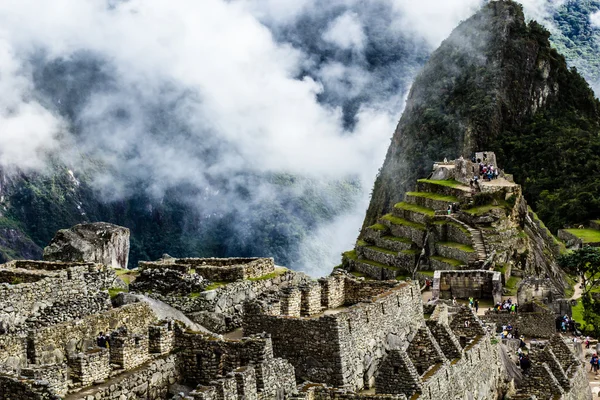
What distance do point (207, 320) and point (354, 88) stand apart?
5541 cm

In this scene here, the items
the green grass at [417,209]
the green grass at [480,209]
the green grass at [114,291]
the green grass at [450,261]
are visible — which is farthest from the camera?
the green grass at [417,209]

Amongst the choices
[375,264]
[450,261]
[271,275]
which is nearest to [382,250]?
[375,264]

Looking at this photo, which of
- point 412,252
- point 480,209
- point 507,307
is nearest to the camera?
point 507,307

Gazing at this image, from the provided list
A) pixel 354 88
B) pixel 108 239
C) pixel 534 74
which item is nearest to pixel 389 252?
pixel 354 88

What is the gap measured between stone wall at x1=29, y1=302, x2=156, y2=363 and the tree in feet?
160

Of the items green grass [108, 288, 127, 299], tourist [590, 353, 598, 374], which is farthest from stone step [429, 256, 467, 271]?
green grass [108, 288, 127, 299]

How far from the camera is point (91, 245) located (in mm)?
29406

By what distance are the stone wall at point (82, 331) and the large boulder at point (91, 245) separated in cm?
563

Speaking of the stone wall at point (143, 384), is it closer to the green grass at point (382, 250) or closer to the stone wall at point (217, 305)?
the stone wall at point (217, 305)

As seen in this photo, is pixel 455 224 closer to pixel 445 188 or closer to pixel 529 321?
pixel 445 188

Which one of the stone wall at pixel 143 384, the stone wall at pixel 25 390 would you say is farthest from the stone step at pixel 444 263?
the stone wall at pixel 25 390

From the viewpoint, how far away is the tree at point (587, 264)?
7038 centimetres

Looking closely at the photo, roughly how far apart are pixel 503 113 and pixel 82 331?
161 m

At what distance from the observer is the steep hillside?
145375 mm
